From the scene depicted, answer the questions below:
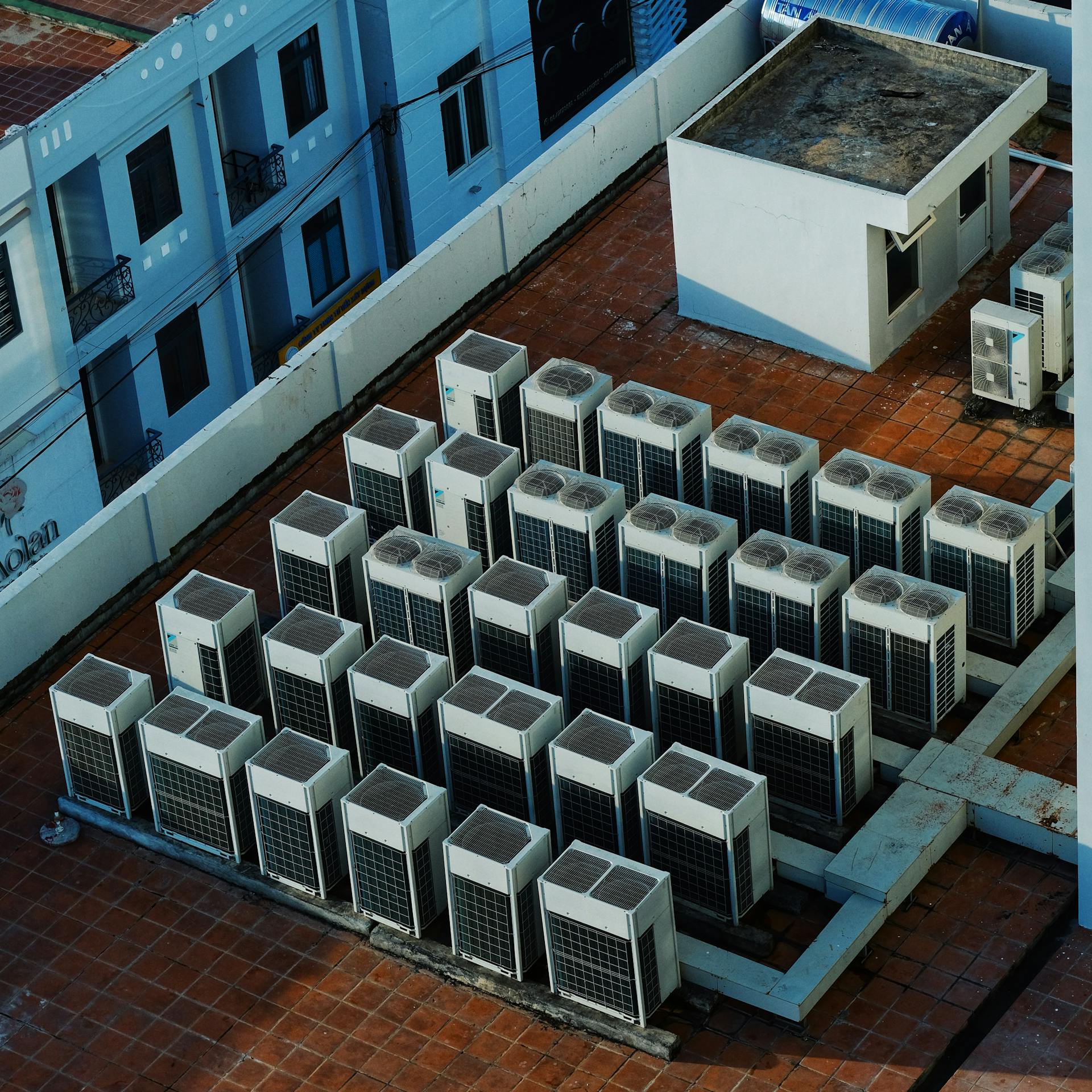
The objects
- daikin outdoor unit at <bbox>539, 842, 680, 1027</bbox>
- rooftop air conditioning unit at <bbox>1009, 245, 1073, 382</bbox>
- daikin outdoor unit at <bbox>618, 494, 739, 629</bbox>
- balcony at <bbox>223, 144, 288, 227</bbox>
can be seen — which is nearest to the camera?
daikin outdoor unit at <bbox>539, 842, 680, 1027</bbox>

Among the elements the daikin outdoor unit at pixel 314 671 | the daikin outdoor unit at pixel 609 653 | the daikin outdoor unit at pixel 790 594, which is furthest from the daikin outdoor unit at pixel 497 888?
the daikin outdoor unit at pixel 790 594

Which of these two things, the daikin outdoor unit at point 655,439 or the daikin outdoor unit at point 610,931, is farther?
the daikin outdoor unit at point 655,439

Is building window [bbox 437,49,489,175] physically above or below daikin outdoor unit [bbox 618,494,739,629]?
below

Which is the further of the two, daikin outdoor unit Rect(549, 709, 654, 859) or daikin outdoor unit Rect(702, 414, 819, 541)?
daikin outdoor unit Rect(702, 414, 819, 541)

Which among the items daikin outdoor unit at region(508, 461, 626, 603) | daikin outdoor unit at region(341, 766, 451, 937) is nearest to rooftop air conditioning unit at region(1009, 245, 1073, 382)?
daikin outdoor unit at region(508, 461, 626, 603)

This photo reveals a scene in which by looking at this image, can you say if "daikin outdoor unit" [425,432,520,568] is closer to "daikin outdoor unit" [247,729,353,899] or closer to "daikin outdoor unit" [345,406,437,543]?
"daikin outdoor unit" [345,406,437,543]

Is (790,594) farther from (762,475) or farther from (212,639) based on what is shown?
(212,639)

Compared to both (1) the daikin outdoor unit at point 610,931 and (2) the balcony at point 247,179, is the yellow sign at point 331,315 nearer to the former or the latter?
(2) the balcony at point 247,179

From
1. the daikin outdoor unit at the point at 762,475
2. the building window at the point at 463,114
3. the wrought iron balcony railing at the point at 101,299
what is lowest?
the building window at the point at 463,114

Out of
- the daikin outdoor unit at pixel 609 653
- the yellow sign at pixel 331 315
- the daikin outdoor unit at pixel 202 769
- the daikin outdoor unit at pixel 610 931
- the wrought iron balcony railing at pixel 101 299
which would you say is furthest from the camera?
the yellow sign at pixel 331 315
